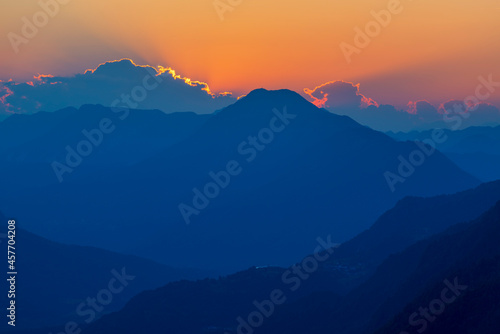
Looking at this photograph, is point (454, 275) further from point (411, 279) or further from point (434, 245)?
point (434, 245)

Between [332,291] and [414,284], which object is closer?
[414,284]

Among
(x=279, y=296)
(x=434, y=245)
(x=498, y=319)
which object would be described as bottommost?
(x=498, y=319)

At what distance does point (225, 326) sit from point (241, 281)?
2836cm

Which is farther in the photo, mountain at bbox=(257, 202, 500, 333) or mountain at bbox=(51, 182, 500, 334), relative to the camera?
mountain at bbox=(51, 182, 500, 334)

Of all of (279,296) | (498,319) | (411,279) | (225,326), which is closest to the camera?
(498,319)

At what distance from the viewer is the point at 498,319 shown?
72.2 m

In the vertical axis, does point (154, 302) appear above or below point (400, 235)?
above

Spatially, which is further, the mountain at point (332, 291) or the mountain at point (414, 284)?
the mountain at point (332, 291)

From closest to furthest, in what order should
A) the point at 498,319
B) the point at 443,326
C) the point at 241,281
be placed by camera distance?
the point at 498,319
the point at 443,326
the point at 241,281

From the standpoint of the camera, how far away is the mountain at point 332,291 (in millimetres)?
124938

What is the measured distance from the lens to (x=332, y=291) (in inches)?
6265

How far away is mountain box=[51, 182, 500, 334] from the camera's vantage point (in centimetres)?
12494

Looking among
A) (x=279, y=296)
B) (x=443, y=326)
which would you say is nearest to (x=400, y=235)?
(x=279, y=296)

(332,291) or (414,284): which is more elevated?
(332,291)
